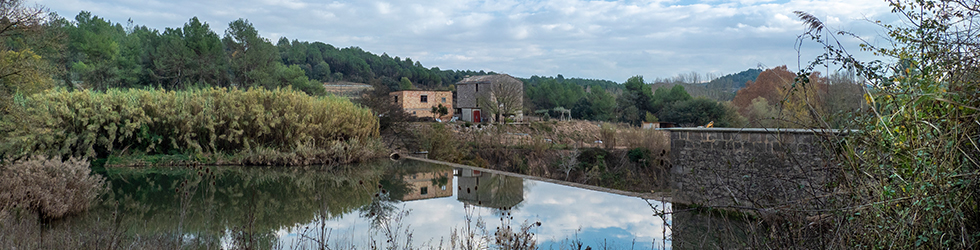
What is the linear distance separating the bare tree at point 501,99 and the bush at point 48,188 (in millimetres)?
25647

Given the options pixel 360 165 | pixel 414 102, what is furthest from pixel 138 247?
pixel 414 102

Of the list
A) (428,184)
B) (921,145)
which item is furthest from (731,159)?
(921,145)

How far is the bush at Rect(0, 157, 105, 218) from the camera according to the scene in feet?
19.5

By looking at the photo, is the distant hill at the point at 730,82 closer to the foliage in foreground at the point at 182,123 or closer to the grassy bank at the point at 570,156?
the grassy bank at the point at 570,156

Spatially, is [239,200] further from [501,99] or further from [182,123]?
[501,99]

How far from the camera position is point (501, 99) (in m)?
32.9

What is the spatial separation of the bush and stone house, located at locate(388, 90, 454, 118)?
28.9m

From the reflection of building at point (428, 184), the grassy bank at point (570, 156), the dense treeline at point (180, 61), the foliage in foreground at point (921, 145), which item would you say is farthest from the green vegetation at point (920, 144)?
the dense treeline at point (180, 61)

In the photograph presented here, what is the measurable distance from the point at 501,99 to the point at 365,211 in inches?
1031

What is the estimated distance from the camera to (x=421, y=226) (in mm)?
6051

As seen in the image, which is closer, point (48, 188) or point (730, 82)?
point (48, 188)

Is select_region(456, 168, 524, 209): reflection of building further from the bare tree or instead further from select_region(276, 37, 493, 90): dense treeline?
select_region(276, 37, 493, 90): dense treeline

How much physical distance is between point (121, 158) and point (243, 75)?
18.1 metres

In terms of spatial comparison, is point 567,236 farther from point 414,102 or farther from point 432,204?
point 414,102
